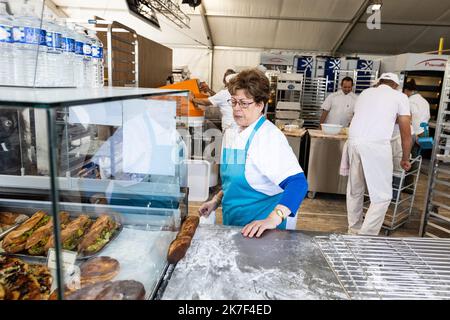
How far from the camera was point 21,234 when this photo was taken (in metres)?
1.21

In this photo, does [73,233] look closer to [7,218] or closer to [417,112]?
[7,218]

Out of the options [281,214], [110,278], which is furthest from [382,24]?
[110,278]

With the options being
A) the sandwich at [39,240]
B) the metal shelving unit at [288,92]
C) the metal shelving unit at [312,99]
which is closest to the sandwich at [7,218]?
the sandwich at [39,240]

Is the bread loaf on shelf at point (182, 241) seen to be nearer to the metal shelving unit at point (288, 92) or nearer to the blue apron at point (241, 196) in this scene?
the blue apron at point (241, 196)

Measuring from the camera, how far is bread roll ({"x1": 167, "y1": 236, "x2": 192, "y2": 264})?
1.11 meters

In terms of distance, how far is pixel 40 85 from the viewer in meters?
1.14

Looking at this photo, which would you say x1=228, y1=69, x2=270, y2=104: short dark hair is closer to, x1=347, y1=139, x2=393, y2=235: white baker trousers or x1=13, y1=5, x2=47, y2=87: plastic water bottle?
x1=13, y1=5, x2=47, y2=87: plastic water bottle

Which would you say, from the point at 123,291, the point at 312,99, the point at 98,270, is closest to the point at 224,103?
the point at 98,270

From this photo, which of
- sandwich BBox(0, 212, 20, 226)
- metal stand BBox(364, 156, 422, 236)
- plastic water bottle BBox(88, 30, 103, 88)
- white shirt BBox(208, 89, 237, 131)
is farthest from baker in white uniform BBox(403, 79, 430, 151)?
sandwich BBox(0, 212, 20, 226)

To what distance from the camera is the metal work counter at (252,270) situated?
97 centimetres

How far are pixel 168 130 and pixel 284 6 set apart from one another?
829cm

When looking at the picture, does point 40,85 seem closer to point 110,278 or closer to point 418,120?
point 110,278

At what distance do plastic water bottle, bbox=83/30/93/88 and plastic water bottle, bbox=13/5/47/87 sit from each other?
0.24 meters

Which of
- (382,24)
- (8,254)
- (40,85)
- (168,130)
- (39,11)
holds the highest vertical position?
(382,24)
